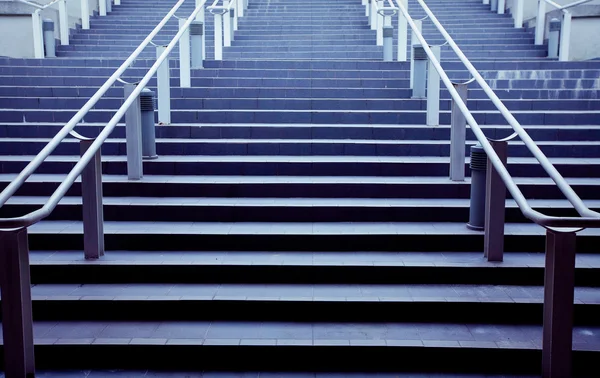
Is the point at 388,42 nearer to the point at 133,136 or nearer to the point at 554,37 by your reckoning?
the point at 554,37

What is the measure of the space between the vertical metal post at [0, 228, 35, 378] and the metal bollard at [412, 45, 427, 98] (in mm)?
5298

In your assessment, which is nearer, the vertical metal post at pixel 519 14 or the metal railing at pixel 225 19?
the metal railing at pixel 225 19

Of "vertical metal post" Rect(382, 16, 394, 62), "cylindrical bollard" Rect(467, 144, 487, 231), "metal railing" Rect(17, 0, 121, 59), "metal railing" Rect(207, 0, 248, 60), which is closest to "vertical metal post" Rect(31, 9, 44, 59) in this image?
"metal railing" Rect(17, 0, 121, 59)

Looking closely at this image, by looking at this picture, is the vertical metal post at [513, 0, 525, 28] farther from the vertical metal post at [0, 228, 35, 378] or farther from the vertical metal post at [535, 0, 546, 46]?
the vertical metal post at [0, 228, 35, 378]

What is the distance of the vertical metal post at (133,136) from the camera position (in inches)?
206

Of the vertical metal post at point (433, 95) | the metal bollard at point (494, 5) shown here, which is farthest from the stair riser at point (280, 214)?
the metal bollard at point (494, 5)

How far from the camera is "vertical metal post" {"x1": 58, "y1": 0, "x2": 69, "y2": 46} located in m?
10.6

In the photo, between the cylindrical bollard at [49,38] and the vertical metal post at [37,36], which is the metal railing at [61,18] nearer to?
the vertical metal post at [37,36]

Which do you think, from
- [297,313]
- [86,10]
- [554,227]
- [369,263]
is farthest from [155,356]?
[86,10]

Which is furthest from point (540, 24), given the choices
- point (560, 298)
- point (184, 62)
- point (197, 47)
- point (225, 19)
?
point (560, 298)

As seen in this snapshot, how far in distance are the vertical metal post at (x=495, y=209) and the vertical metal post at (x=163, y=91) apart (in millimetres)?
3736

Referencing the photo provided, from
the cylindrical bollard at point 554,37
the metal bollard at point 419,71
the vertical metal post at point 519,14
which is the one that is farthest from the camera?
the vertical metal post at point 519,14

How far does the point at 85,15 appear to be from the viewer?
38.2ft

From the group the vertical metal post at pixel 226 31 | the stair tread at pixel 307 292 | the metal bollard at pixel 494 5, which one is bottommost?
the stair tread at pixel 307 292
